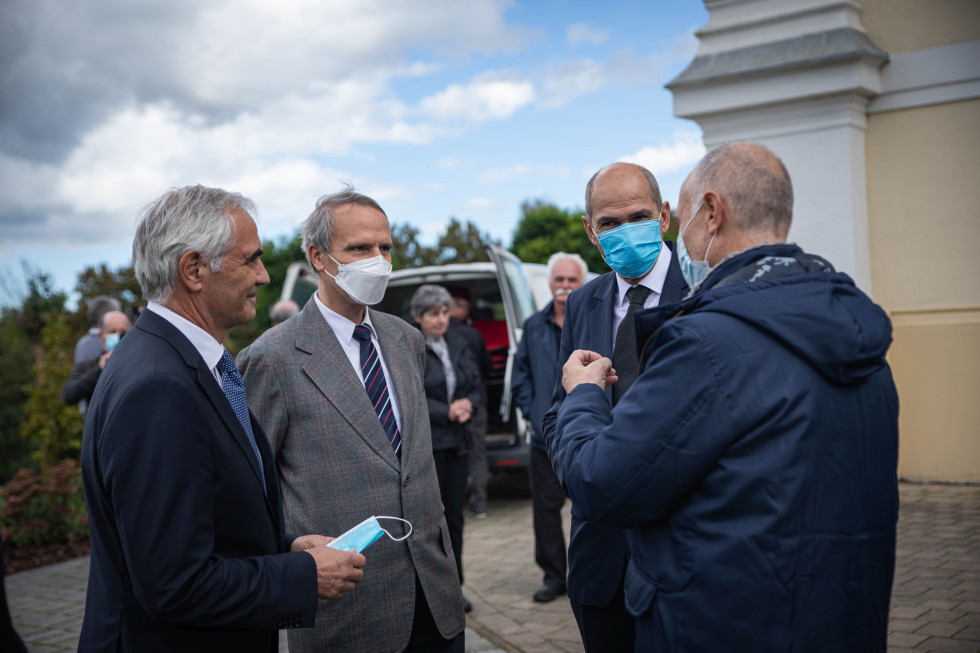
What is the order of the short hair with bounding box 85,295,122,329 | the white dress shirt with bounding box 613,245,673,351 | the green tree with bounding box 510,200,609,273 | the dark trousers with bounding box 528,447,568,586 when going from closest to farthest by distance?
the white dress shirt with bounding box 613,245,673,351 < the dark trousers with bounding box 528,447,568,586 < the short hair with bounding box 85,295,122,329 < the green tree with bounding box 510,200,609,273

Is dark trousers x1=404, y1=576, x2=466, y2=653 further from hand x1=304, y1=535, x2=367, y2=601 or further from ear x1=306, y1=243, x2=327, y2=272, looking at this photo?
ear x1=306, y1=243, x2=327, y2=272

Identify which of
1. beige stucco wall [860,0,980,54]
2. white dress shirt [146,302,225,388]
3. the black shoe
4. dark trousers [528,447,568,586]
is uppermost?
beige stucco wall [860,0,980,54]

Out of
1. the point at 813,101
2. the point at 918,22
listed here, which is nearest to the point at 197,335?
the point at 813,101

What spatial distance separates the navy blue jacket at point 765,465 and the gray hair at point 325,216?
1.73 m

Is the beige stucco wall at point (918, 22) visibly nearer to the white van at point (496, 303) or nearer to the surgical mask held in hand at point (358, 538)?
the white van at point (496, 303)

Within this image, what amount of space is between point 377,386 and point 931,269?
6.22 meters

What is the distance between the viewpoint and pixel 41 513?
336 inches

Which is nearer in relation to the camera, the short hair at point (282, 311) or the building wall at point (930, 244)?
the building wall at point (930, 244)

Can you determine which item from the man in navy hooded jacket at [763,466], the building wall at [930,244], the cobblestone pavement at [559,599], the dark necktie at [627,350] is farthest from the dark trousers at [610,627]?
the building wall at [930,244]

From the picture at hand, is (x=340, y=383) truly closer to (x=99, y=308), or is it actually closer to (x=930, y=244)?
(x=99, y=308)

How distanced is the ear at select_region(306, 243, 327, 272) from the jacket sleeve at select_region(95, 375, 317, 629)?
1379 mm

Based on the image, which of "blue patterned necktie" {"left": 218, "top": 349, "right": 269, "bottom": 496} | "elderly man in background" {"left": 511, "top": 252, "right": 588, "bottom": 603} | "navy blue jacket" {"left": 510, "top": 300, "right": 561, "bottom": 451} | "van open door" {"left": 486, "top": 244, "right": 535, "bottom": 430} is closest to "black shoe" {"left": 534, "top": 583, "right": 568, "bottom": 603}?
"elderly man in background" {"left": 511, "top": 252, "right": 588, "bottom": 603}

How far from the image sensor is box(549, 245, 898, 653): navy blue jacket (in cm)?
168

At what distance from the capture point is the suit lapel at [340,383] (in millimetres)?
2871
